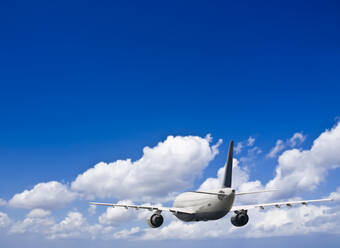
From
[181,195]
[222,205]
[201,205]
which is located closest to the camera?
[222,205]

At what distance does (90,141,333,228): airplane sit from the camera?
147ft

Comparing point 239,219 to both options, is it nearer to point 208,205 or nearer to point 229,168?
point 208,205

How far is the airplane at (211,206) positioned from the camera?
→ 44.9m

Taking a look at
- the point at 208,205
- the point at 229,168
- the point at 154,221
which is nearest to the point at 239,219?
the point at 208,205

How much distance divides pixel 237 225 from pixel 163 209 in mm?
11073

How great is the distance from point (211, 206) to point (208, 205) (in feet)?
2.21

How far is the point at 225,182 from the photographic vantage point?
46500mm

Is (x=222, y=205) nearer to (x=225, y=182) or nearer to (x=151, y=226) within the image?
(x=225, y=182)

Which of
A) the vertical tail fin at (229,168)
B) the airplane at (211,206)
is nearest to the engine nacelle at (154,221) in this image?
the airplane at (211,206)

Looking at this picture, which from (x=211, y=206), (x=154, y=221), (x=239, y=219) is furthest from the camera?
(x=154, y=221)

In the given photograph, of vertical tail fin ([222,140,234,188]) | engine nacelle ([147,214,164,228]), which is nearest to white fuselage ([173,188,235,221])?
vertical tail fin ([222,140,234,188])

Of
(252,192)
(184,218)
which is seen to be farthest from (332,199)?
(184,218)

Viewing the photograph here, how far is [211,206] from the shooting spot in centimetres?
4625

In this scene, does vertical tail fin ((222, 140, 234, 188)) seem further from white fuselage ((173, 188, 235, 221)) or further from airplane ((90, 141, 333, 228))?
white fuselage ((173, 188, 235, 221))
